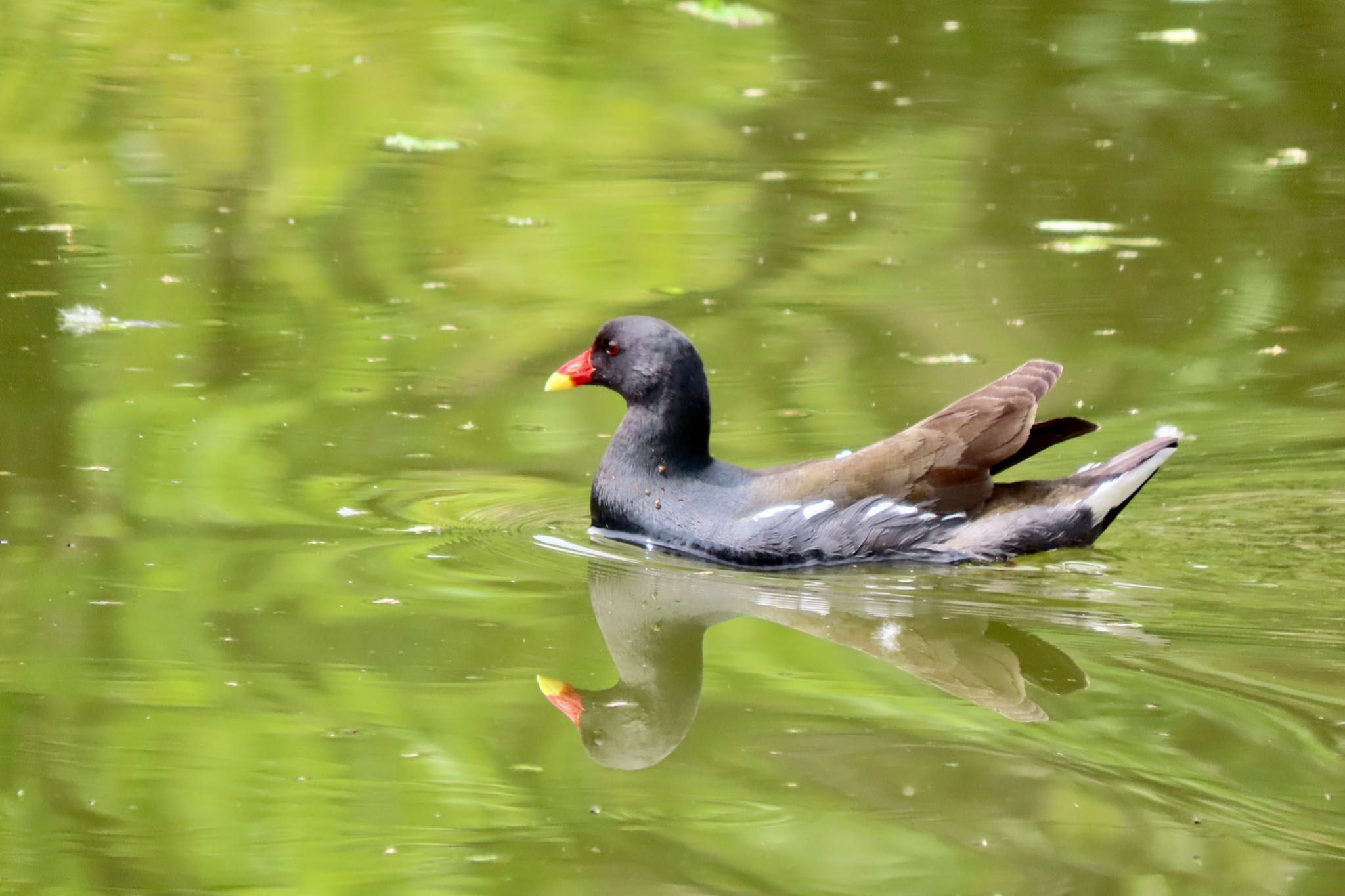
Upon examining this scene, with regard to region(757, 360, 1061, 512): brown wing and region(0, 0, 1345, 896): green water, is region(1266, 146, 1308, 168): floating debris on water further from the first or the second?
region(757, 360, 1061, 512): brown wing

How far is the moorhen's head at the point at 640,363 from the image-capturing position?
250 inches

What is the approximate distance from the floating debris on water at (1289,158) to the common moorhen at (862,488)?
5698 mm

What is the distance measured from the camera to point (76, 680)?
186 inches

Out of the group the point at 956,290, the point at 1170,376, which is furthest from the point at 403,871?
the point at 956,290

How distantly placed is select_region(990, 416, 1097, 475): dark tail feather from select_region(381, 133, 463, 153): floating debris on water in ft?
19.5

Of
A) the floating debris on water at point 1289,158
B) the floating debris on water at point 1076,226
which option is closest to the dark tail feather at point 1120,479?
the floating debris on water at point 1076,226

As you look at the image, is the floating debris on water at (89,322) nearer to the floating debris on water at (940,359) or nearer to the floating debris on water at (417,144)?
the floating debris on water at (940,359)

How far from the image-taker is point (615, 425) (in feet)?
24.5

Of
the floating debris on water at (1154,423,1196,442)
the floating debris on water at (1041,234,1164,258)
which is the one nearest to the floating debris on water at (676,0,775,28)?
the floating debris on water at (1041,234,1164,258)

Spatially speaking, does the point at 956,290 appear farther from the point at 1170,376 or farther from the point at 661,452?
the point at 661,452

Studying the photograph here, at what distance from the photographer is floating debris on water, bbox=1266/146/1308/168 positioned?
1138cm

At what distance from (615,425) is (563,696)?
2776 mm

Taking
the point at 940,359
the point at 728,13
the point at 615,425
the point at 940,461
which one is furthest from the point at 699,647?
the point at 728,13

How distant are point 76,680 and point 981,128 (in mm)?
8515
